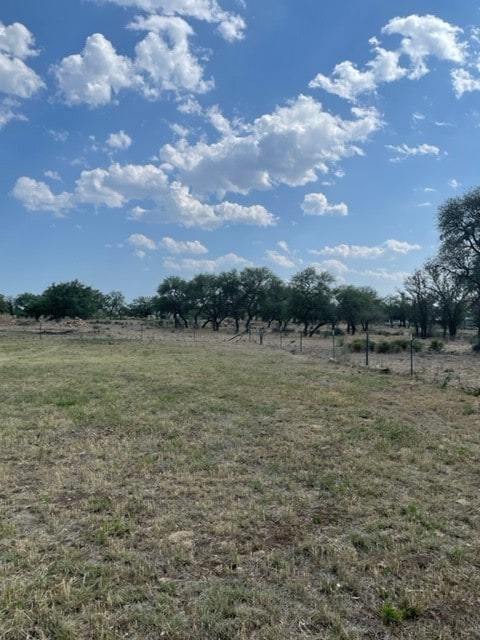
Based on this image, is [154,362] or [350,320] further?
[350,320]

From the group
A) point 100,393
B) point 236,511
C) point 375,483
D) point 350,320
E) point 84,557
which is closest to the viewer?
point 84,557

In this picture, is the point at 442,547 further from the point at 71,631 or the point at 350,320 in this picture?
the point at 350,320

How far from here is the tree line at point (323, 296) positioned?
2903cm

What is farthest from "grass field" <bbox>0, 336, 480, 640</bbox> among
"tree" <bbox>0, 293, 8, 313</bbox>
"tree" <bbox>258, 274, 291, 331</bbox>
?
"tree" <bbox>0, 293, 8, 313</bbox>

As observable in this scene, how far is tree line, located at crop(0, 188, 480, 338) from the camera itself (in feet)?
95.2

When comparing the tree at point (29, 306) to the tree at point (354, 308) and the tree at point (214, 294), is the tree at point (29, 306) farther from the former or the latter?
the tree at point (354, 308)

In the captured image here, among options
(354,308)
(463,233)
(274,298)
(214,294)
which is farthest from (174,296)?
(463,233)

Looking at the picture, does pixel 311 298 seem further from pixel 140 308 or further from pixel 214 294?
pixel 140 308

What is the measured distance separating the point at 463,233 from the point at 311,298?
21.1m

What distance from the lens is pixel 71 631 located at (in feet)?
7.69

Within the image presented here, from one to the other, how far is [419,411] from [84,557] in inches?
281

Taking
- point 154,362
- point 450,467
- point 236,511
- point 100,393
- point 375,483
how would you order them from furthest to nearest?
point 154,362, point 100,393, point 450,467, point 375,483, point 236,511

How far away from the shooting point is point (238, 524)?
3625mm

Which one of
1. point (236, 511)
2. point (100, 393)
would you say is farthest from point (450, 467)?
point (100, 393)
